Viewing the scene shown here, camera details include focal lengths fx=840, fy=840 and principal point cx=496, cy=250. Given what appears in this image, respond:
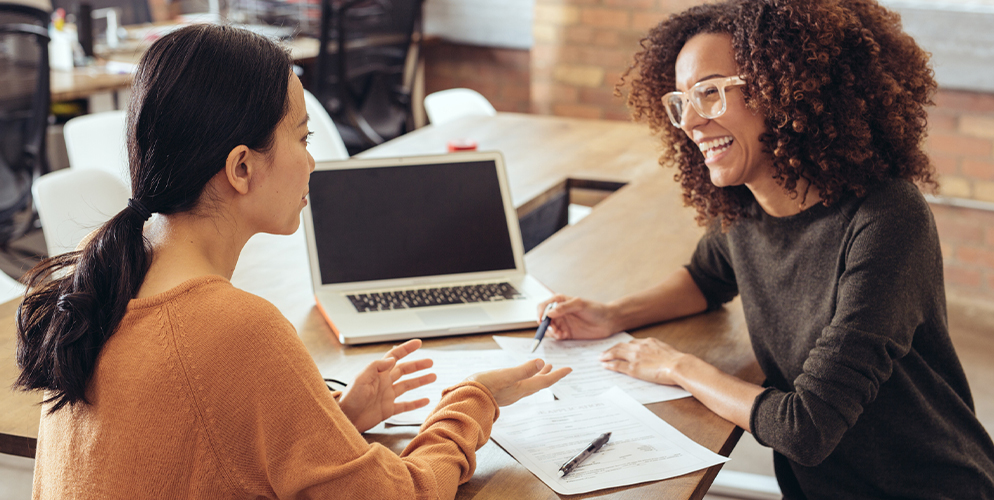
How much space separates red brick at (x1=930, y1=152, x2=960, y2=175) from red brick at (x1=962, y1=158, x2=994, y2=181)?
0.10ft

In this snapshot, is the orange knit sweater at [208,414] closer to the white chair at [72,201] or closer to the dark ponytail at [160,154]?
the dark ponytail at [160,154]

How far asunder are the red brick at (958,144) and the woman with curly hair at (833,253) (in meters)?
2.40

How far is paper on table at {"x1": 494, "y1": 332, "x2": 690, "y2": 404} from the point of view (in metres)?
1.20

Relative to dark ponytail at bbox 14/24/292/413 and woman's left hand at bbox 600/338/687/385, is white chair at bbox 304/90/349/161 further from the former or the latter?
dark ponytail at bbox 14/24/292/413

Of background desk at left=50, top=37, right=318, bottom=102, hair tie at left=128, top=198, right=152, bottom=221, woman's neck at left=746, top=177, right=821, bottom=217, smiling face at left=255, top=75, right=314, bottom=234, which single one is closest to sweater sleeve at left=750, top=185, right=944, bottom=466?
woman's neck at left=746, top=177, right=821, bottom=217

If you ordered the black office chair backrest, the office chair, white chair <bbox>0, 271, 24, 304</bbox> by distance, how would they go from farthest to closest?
1. the office chair
2. the black office chair backrest
3. white chair <bbox>0, 271, 24, 304</bbox>

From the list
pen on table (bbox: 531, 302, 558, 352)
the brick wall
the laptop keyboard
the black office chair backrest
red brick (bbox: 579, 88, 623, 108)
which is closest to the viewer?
pen on table (bbox: 531, 302, 558, 352)

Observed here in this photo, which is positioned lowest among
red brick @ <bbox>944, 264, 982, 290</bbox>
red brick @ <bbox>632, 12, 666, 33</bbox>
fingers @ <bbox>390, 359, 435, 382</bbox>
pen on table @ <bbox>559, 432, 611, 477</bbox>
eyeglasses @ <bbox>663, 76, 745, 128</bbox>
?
red brick @ <bbox>944, 264, 982, 290</bbox>

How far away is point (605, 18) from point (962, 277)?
1.97 metres

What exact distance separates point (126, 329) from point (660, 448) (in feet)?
2.10

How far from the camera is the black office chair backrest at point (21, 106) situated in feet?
9.48

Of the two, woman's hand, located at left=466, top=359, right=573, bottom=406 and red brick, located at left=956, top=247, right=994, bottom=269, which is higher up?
woman's hand, located at left=466, top=359, right=573, bottom=406

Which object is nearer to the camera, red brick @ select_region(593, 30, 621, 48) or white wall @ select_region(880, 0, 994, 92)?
white wall @ select_region(880, 0, 994, 92)

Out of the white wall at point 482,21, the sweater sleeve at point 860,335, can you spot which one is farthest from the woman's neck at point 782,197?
the white wall at point 482,21
